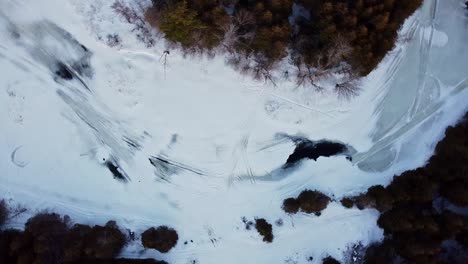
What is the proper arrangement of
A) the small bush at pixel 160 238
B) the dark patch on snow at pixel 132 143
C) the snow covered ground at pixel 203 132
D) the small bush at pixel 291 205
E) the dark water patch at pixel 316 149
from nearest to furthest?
the small bush at pixel 160 238 → the small bush at pixel 291 205 → the snow covered ground at pixel 203 132 → the dark patch on snow at pixel 132 143 → the dark water patch at pixel 316 149

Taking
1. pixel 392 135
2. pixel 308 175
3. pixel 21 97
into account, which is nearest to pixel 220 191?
pixel 308 175

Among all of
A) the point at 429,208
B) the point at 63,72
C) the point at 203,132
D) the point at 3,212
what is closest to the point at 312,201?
the point at 429,208

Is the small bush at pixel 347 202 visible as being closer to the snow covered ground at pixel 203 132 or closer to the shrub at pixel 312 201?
the snow covered ground at pixel 203 132

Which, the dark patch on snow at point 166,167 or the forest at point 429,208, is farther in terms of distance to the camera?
the dark patch on snow at point 166,167

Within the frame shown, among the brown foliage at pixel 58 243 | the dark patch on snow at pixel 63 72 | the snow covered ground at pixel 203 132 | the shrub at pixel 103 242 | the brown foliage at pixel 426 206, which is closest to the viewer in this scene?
the brown foliage at pixel 426 206

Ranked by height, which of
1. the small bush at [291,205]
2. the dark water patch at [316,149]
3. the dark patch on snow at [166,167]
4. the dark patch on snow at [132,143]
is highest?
the dark water patch at [316,149]

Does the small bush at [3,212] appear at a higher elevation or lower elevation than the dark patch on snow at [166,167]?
lower

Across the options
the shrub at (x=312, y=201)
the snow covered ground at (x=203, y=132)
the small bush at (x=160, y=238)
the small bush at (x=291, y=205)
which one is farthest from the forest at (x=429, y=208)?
the small bush at (x=160, y=238)
